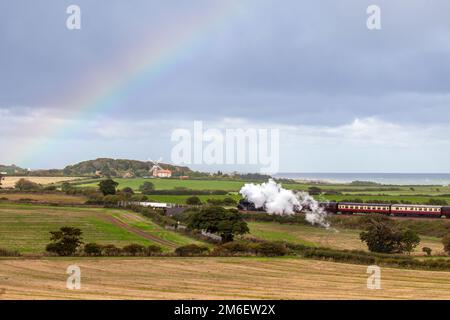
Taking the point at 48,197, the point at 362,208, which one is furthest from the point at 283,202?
the point at 48,197

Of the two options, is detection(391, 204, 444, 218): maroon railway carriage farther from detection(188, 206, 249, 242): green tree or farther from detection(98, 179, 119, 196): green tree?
detection(98, 179, 119, 196): green tree

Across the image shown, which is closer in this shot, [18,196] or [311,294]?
[311,294]

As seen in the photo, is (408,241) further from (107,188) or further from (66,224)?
(107,188)

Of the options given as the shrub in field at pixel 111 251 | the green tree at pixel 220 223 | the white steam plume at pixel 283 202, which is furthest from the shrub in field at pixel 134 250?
the white steam plume at pixel 283 202

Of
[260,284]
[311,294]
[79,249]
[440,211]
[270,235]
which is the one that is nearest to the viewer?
[311,294]

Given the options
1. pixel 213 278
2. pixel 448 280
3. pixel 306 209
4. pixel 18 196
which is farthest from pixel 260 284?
pixel 18 196

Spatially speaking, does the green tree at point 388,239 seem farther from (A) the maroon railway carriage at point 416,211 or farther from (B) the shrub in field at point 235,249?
(A) the maroon railway carriage at point 416,211

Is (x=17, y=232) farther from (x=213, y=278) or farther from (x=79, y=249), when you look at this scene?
(x=213, y=278)
